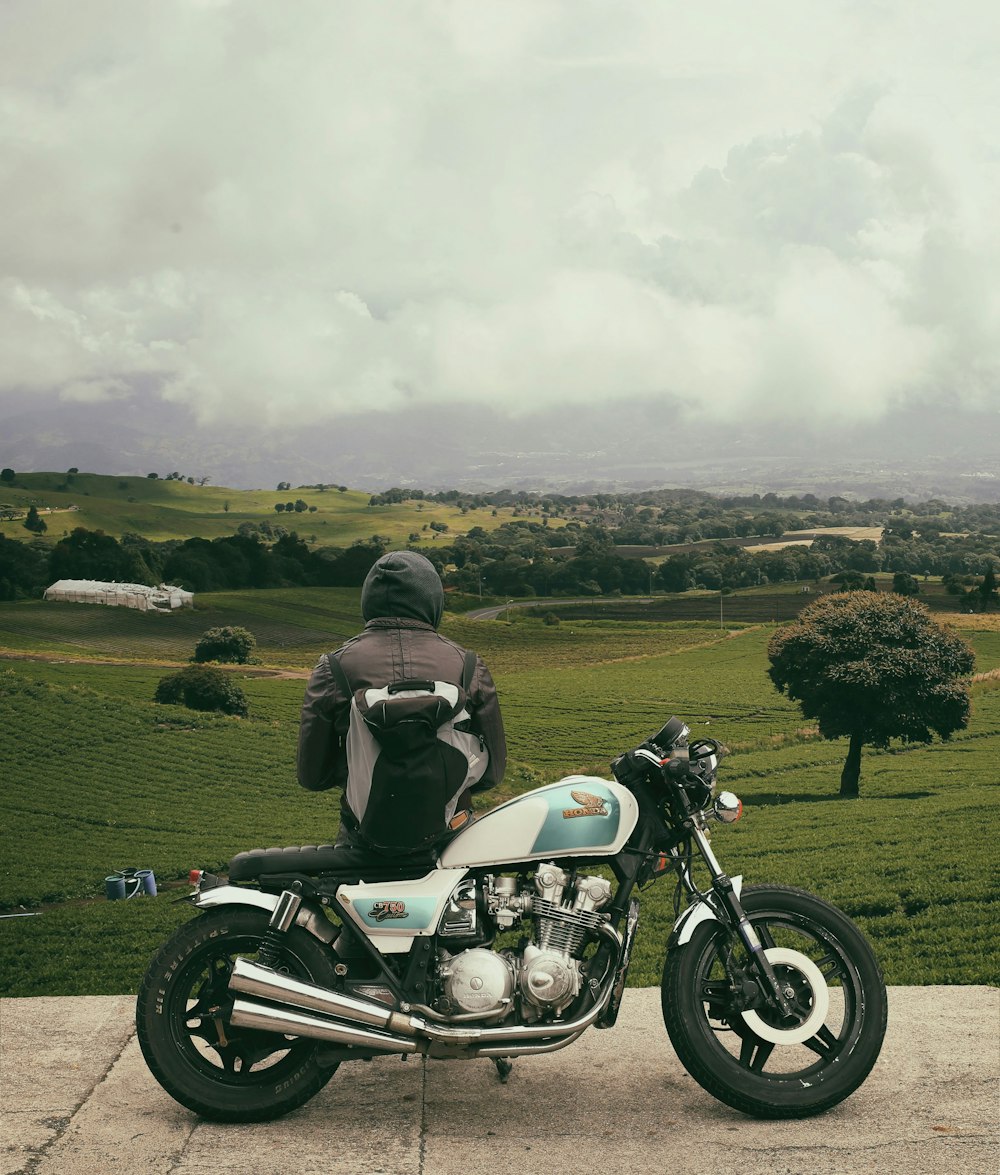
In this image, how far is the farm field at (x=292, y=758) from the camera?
36.4ft

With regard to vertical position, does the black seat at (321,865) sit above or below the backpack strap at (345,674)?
below

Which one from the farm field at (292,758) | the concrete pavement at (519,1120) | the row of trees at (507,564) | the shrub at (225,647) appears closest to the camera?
the concrete pavement at (519,1120)

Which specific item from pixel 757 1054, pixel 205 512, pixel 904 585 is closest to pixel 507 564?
pixel 205 512

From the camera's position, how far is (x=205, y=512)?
17031 millimetres

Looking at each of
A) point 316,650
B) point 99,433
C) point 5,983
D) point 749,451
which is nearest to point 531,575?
point 316,650

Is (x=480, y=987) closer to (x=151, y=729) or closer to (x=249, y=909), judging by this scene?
(x=249, y=909)

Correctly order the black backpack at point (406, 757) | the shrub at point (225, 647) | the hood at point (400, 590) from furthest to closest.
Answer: the shrub at point (225, 647)
the hood at point (400, 590)
the black backpack at point (406, 757)

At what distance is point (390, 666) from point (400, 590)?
9.8 inches

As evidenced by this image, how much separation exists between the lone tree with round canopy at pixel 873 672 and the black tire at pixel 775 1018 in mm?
12204

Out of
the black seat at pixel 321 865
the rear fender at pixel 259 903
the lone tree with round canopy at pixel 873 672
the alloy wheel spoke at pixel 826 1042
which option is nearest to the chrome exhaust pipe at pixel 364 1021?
the rear fender at pixel 259 903

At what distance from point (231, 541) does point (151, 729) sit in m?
3.19

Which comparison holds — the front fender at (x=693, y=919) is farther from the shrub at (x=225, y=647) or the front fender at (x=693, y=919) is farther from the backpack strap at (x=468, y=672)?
the shrub at (x=225, y=647)

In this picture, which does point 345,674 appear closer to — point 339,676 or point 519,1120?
point 339,676

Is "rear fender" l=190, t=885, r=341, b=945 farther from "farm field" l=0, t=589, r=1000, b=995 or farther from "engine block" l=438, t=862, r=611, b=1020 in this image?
"farm field" l=0, t=589, r=1000, b=995
